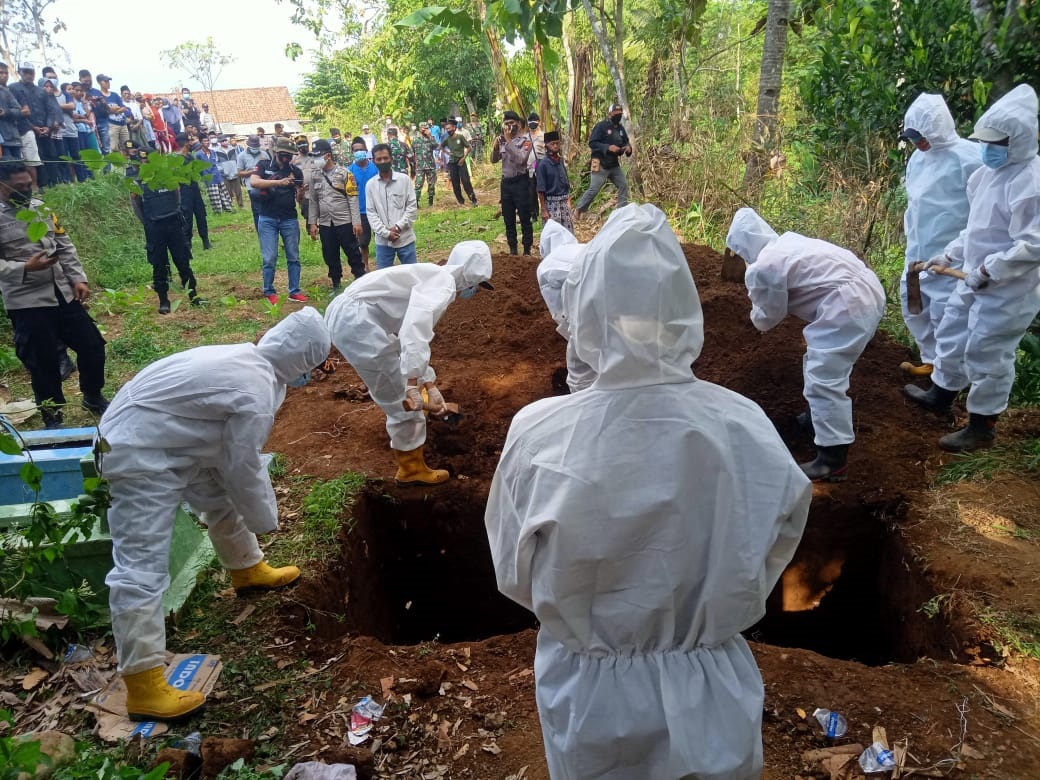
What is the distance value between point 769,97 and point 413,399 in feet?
21.6

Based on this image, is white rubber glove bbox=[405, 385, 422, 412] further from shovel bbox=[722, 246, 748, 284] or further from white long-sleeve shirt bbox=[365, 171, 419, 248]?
shovel bbox=[722, 246, 748, 284]

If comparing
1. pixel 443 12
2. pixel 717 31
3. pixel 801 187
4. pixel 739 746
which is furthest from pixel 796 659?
pixel 717 31

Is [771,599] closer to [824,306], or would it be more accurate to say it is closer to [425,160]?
[824,306]

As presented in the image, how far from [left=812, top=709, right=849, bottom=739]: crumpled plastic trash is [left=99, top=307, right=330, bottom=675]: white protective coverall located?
2.57m

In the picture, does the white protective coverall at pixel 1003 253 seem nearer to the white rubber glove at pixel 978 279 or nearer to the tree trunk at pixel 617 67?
the white rubber glove at pixel 978 279

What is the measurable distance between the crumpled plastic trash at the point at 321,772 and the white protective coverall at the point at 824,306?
331 cm

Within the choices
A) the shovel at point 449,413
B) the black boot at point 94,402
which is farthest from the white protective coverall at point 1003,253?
the black boot at point 94,402

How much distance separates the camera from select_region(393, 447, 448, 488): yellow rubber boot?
15.9ft

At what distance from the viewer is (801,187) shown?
320 inches

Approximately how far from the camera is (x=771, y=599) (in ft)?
15.2

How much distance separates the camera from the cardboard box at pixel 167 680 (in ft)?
9.33

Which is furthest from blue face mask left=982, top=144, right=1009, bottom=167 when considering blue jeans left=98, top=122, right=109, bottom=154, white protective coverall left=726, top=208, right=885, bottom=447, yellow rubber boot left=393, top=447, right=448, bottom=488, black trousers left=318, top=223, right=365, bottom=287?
blue jeans left=98, top=122, right=109, bottom=154

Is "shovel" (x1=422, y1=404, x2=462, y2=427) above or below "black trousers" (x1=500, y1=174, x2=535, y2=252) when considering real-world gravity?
below

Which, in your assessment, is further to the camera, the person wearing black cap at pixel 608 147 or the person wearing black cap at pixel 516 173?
the person wearing black cap at pixel 608 147
